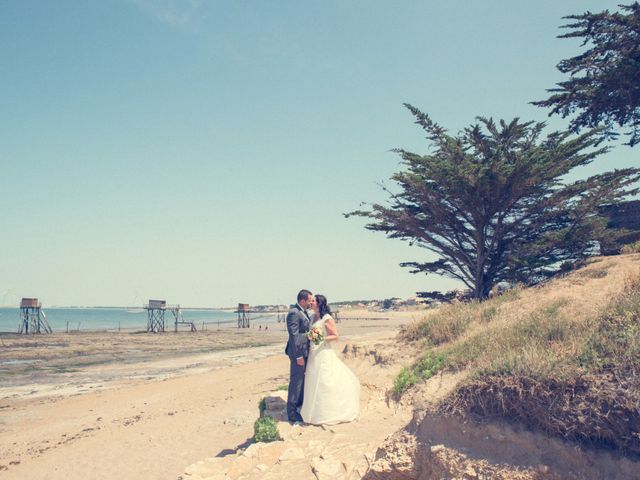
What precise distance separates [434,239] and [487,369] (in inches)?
484

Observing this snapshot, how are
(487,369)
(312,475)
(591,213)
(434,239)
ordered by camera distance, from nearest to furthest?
(487,369) → (312,475) → (591,213) → (434,239)

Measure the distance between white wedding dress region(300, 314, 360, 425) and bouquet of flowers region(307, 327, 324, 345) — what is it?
90 mm

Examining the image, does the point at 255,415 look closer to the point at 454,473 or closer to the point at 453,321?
the point at 453,321

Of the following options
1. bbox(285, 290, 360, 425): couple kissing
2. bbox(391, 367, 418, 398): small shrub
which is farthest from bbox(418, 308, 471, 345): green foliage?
bbox(285, 290, 360, 425): couple kissing

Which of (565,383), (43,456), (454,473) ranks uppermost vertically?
(565,383)

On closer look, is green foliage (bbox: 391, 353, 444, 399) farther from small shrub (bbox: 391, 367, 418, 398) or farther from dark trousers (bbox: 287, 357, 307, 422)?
dark trousers (bbox: 287, 357, 307, 422)

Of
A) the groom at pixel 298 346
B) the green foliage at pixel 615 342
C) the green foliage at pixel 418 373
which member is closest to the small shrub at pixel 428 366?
the green foliage at pixel 418 373

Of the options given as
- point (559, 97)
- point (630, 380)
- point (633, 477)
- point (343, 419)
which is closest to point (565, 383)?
point (630, 380)

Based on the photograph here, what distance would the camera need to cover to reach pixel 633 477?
385cm

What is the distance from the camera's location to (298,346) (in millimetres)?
8430

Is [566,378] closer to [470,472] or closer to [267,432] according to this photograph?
[470,472]

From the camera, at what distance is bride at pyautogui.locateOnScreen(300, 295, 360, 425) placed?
794 cm

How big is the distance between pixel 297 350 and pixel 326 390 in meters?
0.96

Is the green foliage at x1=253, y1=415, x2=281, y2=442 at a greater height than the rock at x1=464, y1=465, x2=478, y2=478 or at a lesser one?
lesser
